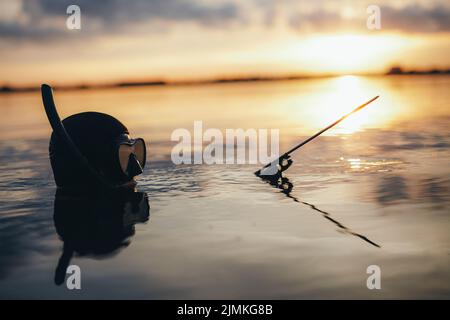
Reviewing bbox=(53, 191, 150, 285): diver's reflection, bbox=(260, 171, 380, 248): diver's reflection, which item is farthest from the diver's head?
bbox=(260, 171, 380, 248): diver's reflection

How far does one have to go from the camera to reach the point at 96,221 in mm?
10320

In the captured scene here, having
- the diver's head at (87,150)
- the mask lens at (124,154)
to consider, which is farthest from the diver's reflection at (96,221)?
the mask lens at (124,154)

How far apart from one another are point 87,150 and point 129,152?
3.33 feet

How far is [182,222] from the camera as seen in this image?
32.7ft

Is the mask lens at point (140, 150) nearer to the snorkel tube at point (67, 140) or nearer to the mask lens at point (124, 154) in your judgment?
the mask lens at point (124, 154)

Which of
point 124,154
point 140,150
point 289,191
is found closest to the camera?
point 289,191

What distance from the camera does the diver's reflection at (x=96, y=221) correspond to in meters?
8.45

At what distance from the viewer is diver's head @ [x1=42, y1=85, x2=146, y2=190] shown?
12227 millimetres

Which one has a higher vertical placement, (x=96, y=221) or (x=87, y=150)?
(x=87, y=150)

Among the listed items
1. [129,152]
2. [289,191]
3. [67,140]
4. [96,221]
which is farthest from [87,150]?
[289,191]

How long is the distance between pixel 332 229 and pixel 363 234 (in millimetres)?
534

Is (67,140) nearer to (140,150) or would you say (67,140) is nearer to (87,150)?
(87,150)

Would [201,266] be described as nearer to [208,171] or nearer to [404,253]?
[404,253]
